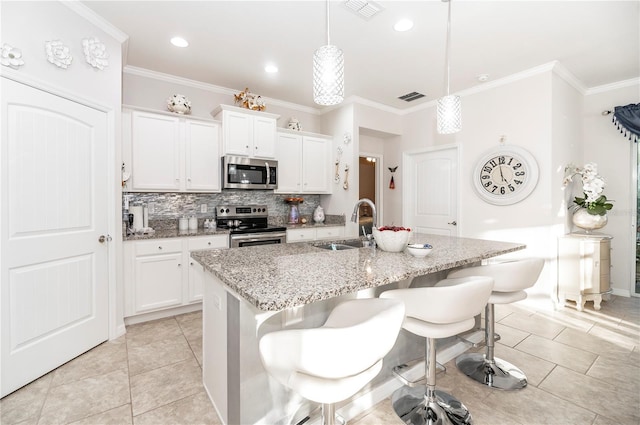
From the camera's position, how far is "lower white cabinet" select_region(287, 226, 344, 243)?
162 inches

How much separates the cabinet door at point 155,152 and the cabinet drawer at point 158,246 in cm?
64

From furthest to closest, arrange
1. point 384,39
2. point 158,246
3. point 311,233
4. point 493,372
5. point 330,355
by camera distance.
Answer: point 311,233, point 158,246, point 384,39, point 493,372, point 330,355

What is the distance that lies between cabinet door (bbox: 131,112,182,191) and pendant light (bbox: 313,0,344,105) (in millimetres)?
2371

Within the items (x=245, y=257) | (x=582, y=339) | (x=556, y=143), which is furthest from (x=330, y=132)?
(x=582, y=339)

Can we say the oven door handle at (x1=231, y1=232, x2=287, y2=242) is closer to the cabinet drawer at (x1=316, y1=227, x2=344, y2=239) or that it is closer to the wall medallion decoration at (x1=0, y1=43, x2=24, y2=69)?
the cabinet drawer at (x1=316, y1=227, x2=344, y2=239)

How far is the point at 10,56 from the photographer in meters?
1.95

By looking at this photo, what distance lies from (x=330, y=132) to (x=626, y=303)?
14.5 feet

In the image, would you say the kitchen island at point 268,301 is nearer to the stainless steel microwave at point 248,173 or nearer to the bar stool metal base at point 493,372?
the bar stool metal base at point 493,372

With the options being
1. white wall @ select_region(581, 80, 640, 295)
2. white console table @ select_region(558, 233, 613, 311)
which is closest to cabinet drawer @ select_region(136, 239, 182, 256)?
white console table @ select_region(558, 233, 613, 311)

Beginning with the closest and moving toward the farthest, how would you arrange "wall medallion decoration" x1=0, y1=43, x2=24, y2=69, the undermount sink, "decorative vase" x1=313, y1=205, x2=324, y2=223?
"wall medallion decoration" x1=0, y1=43, x2=24, y2=69 < the undermount sink < "decorative vase" x1=313, y1=205, x2=324, y2=223

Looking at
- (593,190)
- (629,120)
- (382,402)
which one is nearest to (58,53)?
(382,402)

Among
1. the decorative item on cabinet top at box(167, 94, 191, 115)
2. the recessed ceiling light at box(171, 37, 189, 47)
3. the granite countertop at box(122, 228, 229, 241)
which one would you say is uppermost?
the recessed ceiling light at box(171, 37, 189, 47)

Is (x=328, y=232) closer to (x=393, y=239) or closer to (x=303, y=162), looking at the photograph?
(x=303, y=162)

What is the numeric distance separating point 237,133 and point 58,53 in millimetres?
1829
